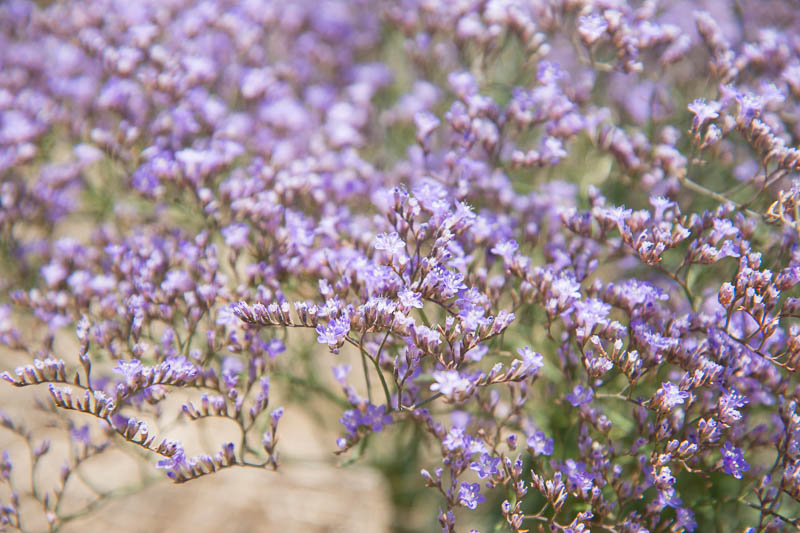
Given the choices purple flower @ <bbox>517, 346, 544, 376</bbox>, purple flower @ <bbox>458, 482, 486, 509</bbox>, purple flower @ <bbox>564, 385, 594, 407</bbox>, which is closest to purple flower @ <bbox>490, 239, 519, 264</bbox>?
purple flower @ <bbox>517, 346, 544, 376</bbox>

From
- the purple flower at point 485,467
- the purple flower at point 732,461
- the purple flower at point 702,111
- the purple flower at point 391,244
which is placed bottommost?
the purple flower at point 485,467

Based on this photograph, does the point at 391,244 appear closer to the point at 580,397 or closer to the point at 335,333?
the point at 335,333

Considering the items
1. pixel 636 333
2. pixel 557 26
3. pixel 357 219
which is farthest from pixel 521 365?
pixel 557 26

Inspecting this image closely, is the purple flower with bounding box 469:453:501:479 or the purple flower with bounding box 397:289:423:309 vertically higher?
the purple flower with bounding box 397:289:423:309

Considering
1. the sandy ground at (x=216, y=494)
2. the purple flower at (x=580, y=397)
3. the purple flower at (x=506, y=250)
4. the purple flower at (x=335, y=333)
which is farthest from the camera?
the sandy ground at (x=216, y=494)

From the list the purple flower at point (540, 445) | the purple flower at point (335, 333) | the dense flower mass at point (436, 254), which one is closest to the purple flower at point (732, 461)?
the dense flower mass at point (436, 254)

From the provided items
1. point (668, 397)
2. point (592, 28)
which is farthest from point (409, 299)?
point (592, 28)

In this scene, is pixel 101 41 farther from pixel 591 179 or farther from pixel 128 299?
pixel 591 179

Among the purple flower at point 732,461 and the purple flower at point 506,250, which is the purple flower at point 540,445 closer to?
the purple flower at point 732,461

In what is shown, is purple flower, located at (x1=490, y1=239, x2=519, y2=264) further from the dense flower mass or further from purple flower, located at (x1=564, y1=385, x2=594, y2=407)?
purple flower, located at (x1=564, y1=385, x2=594, y2=407)
